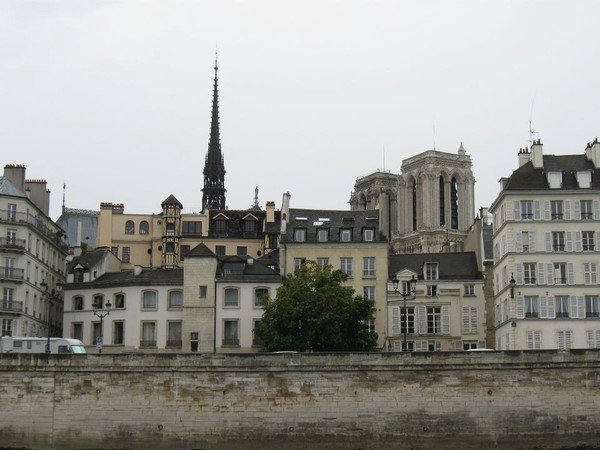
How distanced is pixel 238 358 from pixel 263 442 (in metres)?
4.39

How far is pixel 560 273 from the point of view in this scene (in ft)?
243

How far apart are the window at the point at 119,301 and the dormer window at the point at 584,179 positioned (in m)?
31.7

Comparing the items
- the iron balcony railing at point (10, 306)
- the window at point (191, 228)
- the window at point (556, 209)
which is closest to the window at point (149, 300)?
the iron balcony railing at point (10, 306)

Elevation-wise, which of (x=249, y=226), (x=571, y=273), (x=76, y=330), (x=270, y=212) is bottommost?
(x=76, y=330)

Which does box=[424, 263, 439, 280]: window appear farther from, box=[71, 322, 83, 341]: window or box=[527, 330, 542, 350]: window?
box=[71, 322, 83, 341]: window

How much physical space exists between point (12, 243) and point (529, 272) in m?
33.8

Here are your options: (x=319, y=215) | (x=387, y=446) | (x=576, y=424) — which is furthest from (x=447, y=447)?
(x=319, y=215)

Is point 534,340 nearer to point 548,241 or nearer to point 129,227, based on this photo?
point 548,241

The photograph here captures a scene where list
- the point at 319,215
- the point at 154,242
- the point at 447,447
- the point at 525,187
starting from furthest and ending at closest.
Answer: the point at 154,242
the point at 319,215
the point at 525,187
the point at 447,447

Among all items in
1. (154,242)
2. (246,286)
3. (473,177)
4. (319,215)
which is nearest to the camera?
(246,286)

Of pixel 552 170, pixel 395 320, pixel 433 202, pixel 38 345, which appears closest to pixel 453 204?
pixel 433 202

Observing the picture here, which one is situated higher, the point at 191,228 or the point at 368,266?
the point at 191,228

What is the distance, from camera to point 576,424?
58.3m

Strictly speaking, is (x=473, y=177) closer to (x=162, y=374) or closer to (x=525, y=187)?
(x=525, y=187)
